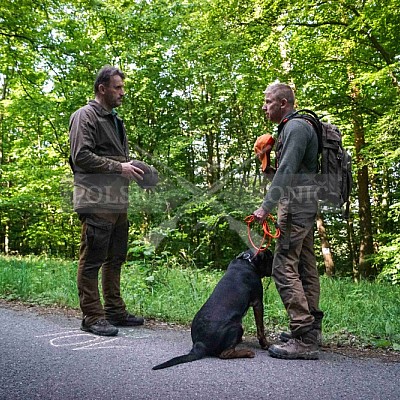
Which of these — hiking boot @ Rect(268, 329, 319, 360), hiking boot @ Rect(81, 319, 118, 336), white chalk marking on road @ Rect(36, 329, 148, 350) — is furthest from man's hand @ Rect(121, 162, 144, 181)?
hiking boot @ Rect(268, 329, 319, 360)

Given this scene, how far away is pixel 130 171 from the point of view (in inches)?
169

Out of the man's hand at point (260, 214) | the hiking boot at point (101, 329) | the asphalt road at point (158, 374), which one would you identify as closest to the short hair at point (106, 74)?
the man's hand at point (260, 214)

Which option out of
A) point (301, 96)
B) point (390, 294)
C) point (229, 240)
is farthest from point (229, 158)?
point (390, 294)

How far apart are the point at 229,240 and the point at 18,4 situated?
11.5 meters

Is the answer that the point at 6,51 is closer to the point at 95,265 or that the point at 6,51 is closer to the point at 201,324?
the point at 95,265

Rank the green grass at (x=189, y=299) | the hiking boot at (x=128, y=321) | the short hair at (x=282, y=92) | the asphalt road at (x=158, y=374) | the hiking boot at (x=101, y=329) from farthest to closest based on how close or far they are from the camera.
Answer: the hiking boot at (x=128, y=321), the green grass at (x=189, y=299), the hiking boot at (x=101, y=329), the short hair at (x=282, y=92), the asphalt road at (x=158, y=374)

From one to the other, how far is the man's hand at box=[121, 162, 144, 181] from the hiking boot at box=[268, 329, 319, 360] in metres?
2.06

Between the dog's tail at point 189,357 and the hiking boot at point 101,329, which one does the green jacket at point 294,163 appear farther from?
the hiking boot at point 101,329

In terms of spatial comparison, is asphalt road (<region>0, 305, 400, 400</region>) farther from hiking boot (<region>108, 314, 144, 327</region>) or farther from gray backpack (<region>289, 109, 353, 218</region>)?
gray backpack (<region>289, 109, 353, 218</region>)

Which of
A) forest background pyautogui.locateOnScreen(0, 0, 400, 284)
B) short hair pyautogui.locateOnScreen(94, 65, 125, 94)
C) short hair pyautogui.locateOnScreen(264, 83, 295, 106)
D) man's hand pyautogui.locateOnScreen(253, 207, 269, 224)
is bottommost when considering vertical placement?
man's hand pyautogui.locateOnScreen(253, 207, 269, 224)

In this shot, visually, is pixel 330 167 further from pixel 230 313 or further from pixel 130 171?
pixel 130 171

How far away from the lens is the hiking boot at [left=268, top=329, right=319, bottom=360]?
3.41m

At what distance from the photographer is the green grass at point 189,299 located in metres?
4.27

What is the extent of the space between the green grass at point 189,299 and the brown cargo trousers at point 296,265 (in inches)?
25.1
